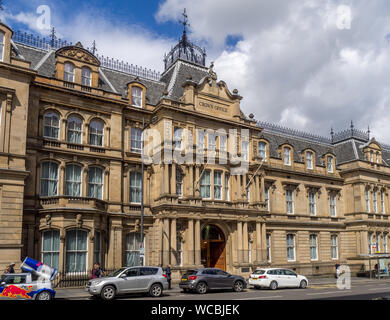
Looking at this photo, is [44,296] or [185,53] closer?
[44,296]

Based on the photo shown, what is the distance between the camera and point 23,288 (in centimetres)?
1836

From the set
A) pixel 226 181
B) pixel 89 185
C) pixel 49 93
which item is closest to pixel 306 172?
pixel 226 181

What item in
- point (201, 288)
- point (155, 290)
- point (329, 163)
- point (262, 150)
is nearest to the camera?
point (155, 290)

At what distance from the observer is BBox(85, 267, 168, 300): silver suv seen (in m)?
20.7

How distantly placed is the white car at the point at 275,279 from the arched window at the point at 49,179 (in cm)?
1529

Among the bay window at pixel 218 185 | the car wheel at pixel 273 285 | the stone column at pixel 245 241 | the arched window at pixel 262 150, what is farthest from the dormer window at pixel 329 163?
the car wheel at pixel 273 285

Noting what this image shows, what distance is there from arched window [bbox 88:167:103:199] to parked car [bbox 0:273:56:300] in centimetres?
1167

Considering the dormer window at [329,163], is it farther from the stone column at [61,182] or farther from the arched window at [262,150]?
the stone column at [61,182]

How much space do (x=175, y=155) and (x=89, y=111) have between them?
750 cm

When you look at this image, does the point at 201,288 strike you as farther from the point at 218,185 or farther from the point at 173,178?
the point at 218,185

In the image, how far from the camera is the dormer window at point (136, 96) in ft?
112

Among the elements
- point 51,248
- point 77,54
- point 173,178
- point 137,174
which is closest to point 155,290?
point 51,248

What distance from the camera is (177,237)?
3167cm

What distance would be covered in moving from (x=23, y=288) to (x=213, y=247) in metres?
20.1
